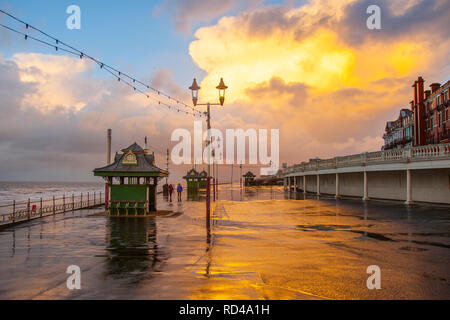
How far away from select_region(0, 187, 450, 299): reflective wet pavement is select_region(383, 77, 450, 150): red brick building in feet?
95.1

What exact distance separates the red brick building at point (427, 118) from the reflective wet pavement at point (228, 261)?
95.1ft

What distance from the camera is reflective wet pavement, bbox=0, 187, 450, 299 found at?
6496 mm

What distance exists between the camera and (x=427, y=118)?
1779 inches

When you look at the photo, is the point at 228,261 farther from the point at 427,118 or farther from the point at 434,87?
the point at 434,87

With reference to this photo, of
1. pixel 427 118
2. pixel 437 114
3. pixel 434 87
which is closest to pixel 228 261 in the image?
pixel 437 114

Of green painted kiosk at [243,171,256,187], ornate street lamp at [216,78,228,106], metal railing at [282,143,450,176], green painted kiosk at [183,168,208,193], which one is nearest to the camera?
ornate street lamp at [216,78,228,106]

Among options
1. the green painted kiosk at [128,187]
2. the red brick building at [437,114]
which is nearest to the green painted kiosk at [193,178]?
the red brick building at [437,114]

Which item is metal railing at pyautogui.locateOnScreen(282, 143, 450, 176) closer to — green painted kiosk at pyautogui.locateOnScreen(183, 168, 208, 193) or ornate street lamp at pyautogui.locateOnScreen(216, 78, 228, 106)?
ornate street lamp at pyautogui.locateOnScreen(216, 78, 228, 106)

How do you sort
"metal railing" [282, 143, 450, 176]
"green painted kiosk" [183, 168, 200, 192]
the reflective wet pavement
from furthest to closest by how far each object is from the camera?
"green painted kiosk" [183, 168, 200, 192] < "metal railing" [282, 143, 450, 176] < the reflective wet pavement

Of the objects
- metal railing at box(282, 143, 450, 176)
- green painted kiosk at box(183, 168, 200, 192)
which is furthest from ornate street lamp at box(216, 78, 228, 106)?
green painted kiosk at box(183, 168, 200, 192)

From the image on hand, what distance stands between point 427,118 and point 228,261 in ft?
151

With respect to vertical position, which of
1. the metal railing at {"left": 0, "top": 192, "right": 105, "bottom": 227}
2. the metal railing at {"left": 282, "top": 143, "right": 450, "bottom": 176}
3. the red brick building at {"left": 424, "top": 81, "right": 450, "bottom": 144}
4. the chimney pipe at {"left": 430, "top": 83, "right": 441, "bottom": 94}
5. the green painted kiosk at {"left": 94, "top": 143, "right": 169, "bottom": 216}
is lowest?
the metal railing at {"left": 0, "top": 192, "right": 105, "bottom": 227}

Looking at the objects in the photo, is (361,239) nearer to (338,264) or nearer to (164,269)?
(338,264)

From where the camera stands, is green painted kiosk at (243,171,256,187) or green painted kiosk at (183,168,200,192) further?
green painted kiosk at (243,171,256,187)
